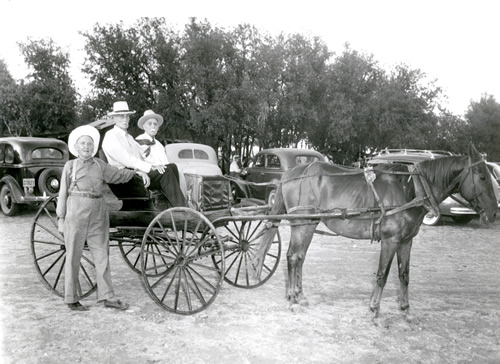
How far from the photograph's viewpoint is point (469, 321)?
4742 millimetres

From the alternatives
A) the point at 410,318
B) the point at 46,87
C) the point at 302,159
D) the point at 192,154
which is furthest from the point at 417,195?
the point at 46,87

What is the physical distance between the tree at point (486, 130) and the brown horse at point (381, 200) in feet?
104

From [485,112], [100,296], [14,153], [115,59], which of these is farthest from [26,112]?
[485,112]

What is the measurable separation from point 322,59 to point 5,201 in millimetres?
18442

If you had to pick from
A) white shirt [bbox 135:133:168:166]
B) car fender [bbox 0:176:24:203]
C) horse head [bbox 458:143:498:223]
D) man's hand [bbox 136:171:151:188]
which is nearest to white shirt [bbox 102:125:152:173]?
man's hand [bbox 136:171:151:188]

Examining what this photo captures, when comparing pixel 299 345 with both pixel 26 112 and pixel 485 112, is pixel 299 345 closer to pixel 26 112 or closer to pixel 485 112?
pixel 26 112

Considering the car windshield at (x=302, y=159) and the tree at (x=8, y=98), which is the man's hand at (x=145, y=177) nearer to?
the car windshield at (x=302, y=159)

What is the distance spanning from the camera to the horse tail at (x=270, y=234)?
5.48 meters

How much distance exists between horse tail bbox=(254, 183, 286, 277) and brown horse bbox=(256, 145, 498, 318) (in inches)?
0.8

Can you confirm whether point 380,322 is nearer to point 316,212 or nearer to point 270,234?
point 316,212

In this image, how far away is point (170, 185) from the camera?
5.37 meters

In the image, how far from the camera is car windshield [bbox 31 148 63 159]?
13141 millimetres

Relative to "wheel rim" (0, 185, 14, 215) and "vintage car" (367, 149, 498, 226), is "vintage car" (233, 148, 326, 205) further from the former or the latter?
"wheel rim" (0, 185, 14, 215)

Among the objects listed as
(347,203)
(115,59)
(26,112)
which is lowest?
(347,203)
